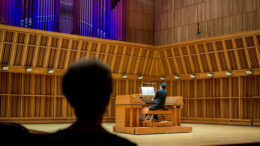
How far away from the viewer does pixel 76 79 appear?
1.03 metres

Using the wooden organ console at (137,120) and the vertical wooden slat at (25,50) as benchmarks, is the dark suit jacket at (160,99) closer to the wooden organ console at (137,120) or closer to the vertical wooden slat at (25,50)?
the wooden organ console at (137,120)

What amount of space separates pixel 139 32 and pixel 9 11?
5.48m

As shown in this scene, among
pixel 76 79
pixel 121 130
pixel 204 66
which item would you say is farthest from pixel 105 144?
pixel 204 66

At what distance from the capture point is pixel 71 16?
38.2ft

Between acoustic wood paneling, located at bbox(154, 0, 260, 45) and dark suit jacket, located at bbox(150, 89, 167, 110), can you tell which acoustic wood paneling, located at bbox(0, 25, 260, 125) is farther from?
dark suit jacket, located at bbox(150, 89, 167, 110)

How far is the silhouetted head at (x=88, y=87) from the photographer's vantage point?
3.33 ft

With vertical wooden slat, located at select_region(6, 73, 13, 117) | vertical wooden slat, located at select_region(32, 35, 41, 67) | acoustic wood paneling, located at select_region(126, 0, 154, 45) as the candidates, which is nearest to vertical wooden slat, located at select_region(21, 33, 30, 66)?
vertical wooden slat, located at select_region(32, 35, 41, 67)

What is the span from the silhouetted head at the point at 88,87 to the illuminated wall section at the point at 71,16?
10.0 meters

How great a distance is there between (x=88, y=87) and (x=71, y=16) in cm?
1101

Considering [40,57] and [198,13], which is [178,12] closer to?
[198,13]

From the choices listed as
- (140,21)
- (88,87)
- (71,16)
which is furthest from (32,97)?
(88,87)

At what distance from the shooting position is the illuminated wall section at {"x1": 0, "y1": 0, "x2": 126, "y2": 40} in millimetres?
10422

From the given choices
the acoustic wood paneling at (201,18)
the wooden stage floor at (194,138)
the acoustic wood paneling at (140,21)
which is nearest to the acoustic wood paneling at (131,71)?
the acoustic wood paneling at (201,18)

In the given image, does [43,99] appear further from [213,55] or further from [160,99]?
[213,55]
